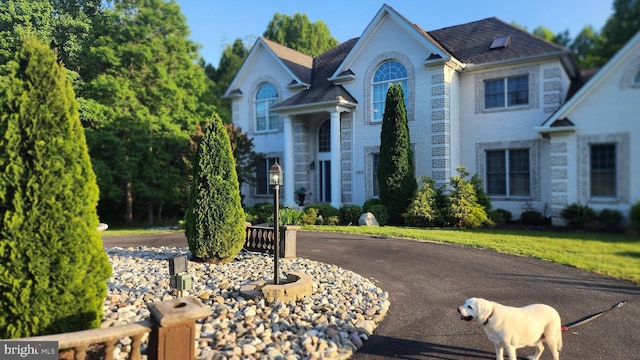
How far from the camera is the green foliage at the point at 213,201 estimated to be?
746cm

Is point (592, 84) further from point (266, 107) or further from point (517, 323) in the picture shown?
point (266, 107)

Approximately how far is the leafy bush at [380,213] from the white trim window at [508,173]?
10489 millimetres

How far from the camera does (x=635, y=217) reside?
92cm

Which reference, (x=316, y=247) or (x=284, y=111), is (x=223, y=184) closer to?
(x=316, y=247)

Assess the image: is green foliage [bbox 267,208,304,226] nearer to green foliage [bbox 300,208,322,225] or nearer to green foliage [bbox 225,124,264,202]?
green foliage [bbox 300,208,322,225]

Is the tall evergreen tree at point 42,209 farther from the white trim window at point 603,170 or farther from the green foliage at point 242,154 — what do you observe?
the green foliage at point 242,154

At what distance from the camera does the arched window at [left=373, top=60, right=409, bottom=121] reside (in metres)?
13.4

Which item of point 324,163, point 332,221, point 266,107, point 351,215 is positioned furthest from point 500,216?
point 266,107

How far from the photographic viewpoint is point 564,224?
4.29 feet

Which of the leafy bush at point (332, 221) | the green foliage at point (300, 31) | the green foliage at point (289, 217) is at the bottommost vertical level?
the leafy bush at point (332, 221)

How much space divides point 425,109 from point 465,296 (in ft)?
24.8

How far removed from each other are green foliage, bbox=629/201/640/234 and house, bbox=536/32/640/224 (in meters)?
0.01

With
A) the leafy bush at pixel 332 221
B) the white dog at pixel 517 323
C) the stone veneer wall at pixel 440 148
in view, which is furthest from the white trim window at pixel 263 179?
the white dog at pixel 517 323

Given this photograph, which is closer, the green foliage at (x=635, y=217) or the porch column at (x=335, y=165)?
the green foliage at (x=635, y=217)
